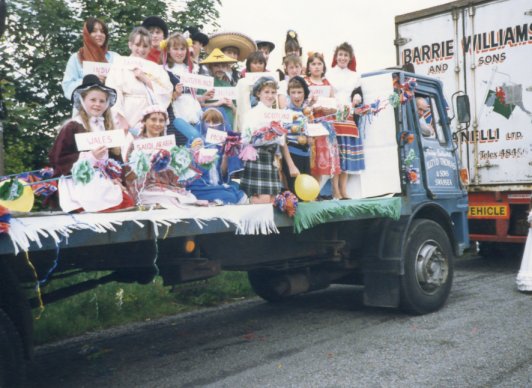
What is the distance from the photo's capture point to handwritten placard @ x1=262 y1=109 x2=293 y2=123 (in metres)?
5.22

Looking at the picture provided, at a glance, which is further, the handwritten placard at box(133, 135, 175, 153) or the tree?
the tree

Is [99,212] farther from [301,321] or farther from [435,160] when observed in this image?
[435,160]

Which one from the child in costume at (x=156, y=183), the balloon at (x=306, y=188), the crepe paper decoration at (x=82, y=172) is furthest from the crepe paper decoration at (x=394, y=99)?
the crepe paper decoration at (x=82, y=172)

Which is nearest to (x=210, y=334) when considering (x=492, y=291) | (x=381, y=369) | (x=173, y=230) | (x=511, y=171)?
(x=381, y=369)

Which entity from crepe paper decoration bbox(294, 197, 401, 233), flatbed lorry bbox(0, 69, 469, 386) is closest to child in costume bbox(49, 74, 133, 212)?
flatbed lorry bbox(0, 69, 469, 386)

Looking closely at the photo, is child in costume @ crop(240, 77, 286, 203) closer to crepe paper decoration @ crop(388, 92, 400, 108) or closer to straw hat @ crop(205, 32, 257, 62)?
crepe paper decoration @ crop(388, 92, 400, 108)

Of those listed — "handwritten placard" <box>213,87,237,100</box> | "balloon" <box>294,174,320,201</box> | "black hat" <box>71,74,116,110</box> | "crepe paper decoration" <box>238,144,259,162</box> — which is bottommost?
"balloon" <box>294,174,320,201</box>

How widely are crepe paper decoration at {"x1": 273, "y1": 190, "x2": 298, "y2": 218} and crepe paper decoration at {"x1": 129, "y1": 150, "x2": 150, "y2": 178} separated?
3.83ft

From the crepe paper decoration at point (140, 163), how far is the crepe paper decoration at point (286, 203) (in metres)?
1.17

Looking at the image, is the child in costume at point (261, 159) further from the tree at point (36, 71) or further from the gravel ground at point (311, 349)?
the tree at point (36, 71)

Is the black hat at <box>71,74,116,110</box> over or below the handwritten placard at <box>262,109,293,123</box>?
over

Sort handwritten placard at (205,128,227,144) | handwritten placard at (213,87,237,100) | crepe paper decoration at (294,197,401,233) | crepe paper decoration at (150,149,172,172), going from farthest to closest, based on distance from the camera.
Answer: handwritten placard at (213,87,237,100) → crepe paper decoration at (294,197,401,233) → handwritten placard at (205,128,227,144) → crepe paper decoration at (150,149,172,172)

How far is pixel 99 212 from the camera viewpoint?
3877mm

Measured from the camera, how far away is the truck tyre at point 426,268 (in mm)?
6449
